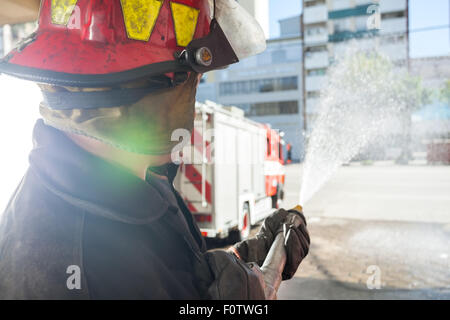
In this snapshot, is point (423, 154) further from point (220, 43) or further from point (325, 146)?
point (220, 43)

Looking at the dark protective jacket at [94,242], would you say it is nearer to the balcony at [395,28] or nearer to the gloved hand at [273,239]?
the gloved hand at [273,239]

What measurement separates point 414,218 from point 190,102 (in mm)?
9049

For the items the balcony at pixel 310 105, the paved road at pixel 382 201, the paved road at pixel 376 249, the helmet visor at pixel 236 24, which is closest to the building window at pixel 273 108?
the balcony at pixel 310 105

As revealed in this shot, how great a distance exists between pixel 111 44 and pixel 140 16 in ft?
0.41

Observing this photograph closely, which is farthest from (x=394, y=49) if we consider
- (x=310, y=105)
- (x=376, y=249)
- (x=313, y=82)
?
(x=313, y=82)

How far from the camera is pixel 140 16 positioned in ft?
3.68

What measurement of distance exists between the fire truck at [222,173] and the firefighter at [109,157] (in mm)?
4332

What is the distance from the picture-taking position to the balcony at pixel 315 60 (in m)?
48.2

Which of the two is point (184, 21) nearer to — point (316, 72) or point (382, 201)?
point (382, 201)

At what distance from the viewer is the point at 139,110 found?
1086 mm

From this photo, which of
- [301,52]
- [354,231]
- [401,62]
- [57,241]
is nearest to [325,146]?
[57,241]

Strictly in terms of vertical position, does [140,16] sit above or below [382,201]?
above

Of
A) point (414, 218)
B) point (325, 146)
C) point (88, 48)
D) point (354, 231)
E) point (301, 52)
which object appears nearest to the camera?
point (88, 48)

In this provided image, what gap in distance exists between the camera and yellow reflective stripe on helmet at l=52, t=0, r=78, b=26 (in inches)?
43.4
